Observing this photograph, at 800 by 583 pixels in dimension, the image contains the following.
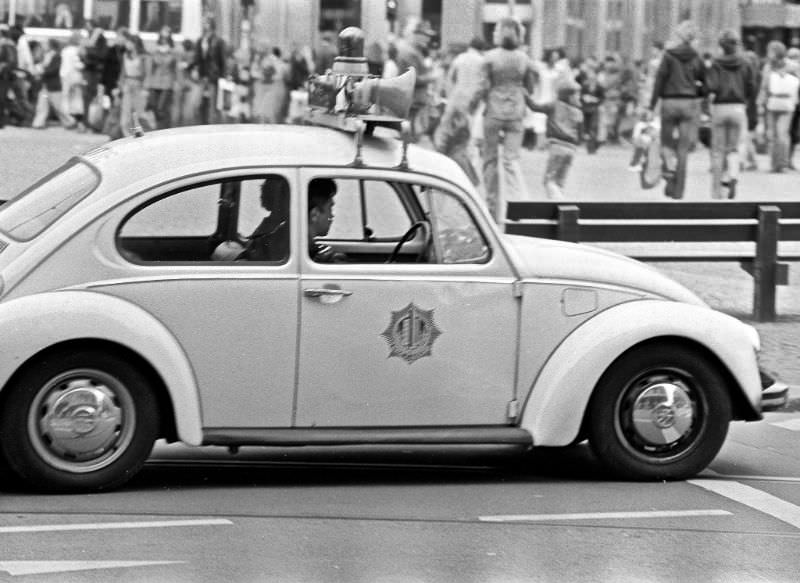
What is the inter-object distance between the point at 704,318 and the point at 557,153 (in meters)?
10.6

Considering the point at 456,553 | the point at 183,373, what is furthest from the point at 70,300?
the point at 456,553

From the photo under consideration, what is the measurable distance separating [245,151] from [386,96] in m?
0.72

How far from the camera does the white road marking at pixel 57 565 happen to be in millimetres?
5734

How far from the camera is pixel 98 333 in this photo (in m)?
6.73

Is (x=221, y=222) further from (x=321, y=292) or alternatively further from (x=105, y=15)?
(x=105, y=15)

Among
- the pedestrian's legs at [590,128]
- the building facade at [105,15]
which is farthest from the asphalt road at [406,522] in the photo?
the building facade at [105,15]

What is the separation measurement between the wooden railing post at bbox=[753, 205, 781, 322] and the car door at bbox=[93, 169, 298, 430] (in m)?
6.20

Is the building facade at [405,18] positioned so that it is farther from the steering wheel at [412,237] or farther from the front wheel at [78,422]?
the front wheel at [78,422]

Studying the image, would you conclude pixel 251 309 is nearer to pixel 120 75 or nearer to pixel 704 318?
pixel 704 318

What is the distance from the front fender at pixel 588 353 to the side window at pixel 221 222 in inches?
47.3

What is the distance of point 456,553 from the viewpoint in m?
6.17

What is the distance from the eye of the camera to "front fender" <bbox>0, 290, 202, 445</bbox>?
666cm

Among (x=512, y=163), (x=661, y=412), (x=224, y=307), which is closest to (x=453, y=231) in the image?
(x=224, y=307)

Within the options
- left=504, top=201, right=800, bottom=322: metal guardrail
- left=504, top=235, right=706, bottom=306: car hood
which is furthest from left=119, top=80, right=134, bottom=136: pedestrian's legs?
left=504, top=235, right=706, bottom=306: car hood
